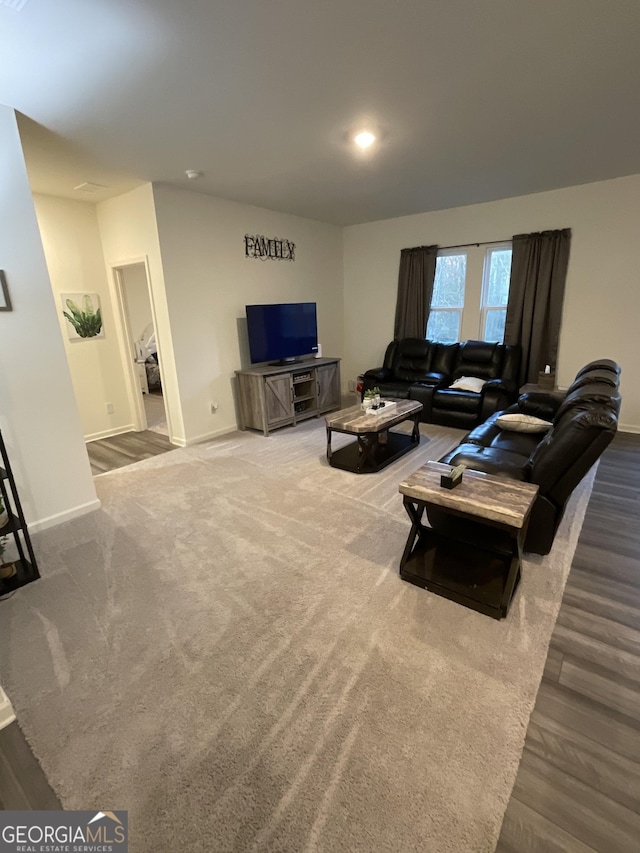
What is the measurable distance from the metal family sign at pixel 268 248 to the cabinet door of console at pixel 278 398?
159cm

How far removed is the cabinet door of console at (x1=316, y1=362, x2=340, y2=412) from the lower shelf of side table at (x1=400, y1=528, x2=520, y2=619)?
10.4 feet

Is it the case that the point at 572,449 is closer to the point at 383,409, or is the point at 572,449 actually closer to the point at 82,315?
the point at 383,409

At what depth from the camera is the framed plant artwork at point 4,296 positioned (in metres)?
2.49

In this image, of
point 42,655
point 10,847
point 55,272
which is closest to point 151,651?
point 42,655

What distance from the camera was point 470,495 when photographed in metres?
1.97

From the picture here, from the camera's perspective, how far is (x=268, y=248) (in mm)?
5023

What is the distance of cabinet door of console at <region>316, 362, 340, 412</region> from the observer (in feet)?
17.3

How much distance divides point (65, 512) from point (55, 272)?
2.80 meters

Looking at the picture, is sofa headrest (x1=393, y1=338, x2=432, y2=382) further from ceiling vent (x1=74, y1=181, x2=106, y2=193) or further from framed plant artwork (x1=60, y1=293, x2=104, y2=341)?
ceiling vent (x1=74, y1=181, x2=106, y2=193)

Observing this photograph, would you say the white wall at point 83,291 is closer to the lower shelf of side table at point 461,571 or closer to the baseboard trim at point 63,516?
the baseboard trim at point 63,516

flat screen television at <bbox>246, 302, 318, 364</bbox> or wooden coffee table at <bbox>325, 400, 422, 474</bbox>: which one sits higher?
flat screen television at <bbox>246, 302, 318, 364</bbox>

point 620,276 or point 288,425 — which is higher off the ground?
point 620,276

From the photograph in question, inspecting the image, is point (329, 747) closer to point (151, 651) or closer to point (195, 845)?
point (195, 845)

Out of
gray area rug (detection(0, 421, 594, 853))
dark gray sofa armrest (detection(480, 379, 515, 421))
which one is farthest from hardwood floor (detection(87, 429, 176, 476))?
dark gray sofa armrest (detection(480, 379, 515, 421))
